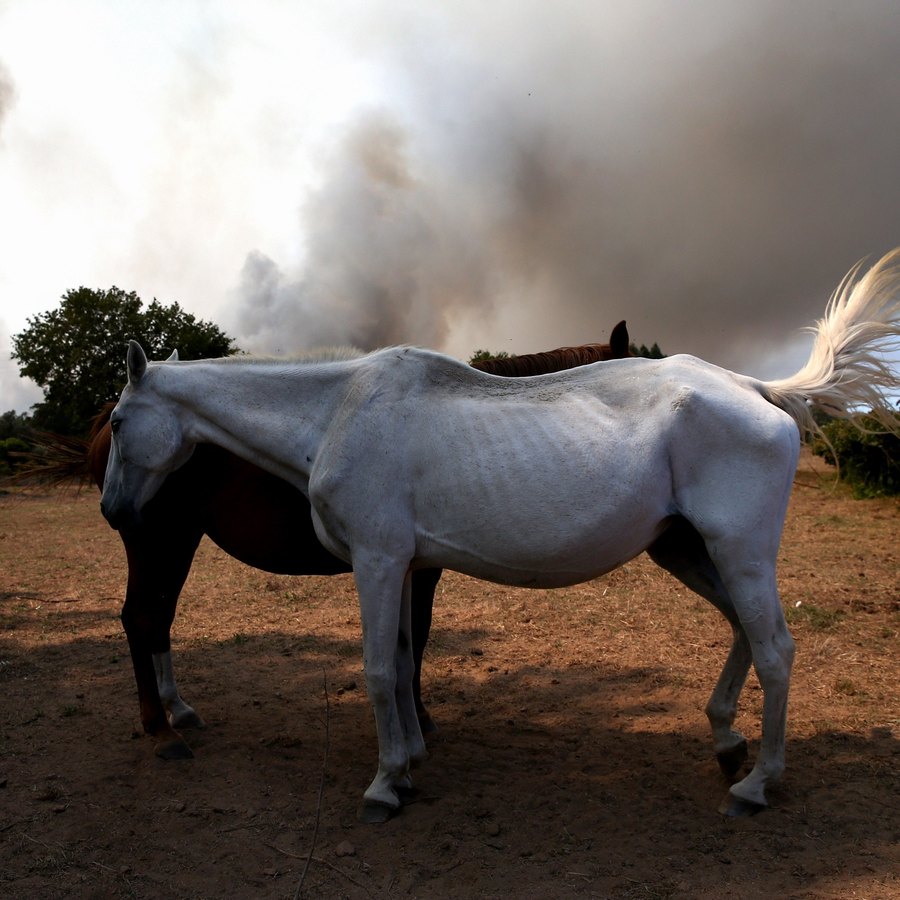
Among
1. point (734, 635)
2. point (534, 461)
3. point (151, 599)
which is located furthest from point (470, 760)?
point (151, 599)

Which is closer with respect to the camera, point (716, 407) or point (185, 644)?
point (716, 407)

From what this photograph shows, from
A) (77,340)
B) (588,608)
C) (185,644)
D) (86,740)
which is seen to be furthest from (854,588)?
(77,340)

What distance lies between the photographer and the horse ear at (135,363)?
3.85m

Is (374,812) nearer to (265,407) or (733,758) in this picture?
(733,758)

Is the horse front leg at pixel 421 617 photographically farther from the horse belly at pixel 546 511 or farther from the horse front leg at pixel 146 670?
the horse front leg at pixel 146 670

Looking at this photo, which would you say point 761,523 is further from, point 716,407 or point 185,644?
point 185,644

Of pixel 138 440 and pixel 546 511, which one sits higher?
pixel 138 440

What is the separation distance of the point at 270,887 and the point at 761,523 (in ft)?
8.37

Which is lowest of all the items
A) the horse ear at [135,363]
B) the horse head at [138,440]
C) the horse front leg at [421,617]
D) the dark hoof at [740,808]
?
the dark hoof at [740,808]

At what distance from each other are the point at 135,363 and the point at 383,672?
6.48 ft

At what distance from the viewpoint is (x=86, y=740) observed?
177 inches

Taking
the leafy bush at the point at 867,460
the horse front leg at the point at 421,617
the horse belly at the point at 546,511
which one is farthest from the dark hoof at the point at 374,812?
the leafy bush at the point at 867,460

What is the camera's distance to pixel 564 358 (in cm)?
441

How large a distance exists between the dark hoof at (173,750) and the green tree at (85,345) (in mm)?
25330
